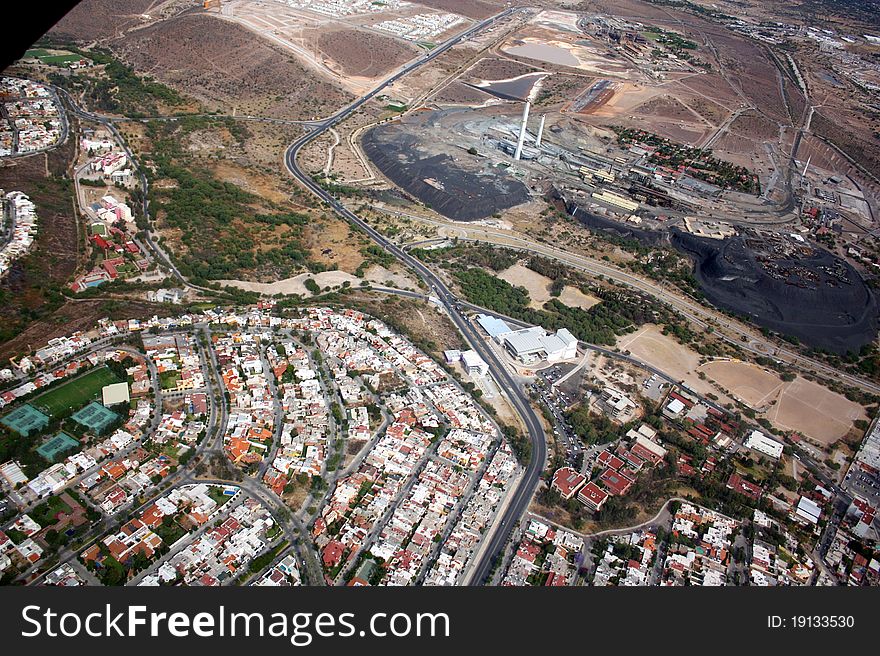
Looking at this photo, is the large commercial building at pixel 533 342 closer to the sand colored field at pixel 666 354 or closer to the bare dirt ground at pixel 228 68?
the sand colored field at pixel 666 354

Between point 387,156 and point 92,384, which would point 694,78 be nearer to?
point 387,156

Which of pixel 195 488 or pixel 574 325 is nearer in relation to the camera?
pixel 195 488

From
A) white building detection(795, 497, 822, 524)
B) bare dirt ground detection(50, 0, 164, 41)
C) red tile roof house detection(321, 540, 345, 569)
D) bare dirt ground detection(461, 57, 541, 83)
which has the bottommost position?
white building detection(795, 497, 822, 524)

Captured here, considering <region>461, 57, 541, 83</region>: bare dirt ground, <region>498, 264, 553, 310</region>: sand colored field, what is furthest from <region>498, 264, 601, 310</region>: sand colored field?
<region>461, 57, 541, 83</region>: bare dirt ground

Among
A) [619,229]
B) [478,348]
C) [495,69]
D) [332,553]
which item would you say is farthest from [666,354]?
[495,69]

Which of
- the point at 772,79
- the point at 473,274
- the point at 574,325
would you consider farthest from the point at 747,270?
the point at 772,79

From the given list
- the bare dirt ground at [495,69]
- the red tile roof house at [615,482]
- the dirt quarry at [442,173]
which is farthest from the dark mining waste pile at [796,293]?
the bare dirt ground at [495,69]

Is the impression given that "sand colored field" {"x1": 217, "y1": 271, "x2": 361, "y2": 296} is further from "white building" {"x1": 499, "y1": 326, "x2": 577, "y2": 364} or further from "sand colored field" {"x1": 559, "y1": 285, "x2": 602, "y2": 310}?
"sand colored field" {"x1": 559, "y1": 285, "x2": 602, "y2": 310}
